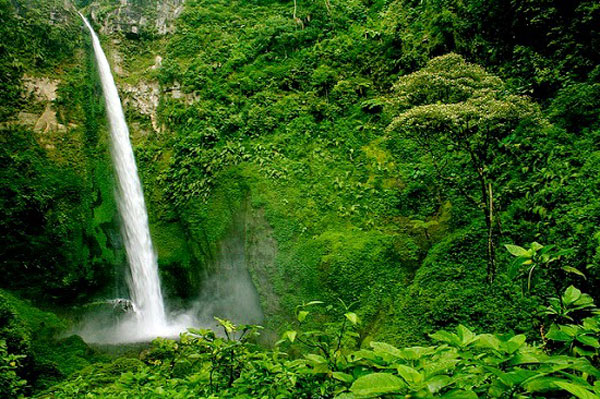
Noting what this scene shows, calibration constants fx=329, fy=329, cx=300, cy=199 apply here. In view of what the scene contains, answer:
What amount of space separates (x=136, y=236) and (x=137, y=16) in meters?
10.2

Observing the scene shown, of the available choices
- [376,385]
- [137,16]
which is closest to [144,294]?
[376,385]

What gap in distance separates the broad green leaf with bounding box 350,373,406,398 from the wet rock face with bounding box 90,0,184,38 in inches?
638

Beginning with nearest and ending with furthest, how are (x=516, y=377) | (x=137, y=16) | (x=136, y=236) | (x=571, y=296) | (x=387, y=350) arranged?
(x=516, y=377)
(x=387, y=350)
(x=571, y=296)
(x=136, y=236)
(x=137, y=16)

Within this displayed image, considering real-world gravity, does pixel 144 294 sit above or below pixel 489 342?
below

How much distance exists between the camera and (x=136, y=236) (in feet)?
32.3

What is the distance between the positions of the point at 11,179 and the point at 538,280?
11.4 m

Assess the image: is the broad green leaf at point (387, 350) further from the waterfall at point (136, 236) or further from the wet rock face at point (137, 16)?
the wet rock face at point (137, 16)

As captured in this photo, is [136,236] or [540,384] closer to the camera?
[540,384]

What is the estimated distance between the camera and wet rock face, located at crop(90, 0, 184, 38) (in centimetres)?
1380

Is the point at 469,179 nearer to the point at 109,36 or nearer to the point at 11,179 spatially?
the point at 11,179

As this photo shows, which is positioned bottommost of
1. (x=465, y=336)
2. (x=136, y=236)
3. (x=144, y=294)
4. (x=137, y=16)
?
(x=144, y=294)

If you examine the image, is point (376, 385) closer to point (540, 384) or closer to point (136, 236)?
point (540, 384)

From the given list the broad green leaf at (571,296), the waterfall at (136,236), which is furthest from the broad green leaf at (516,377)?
the waterfall at (136,236)

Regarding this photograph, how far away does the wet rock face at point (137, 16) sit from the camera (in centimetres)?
1380
